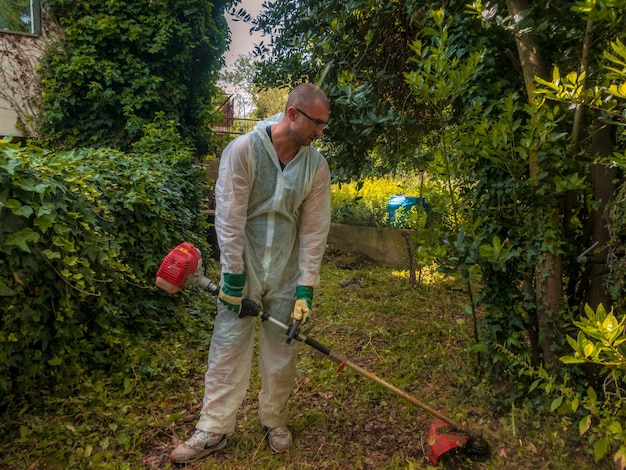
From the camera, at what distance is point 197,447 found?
2316 millimetres

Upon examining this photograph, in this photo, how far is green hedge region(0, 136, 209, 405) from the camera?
7.08 feet

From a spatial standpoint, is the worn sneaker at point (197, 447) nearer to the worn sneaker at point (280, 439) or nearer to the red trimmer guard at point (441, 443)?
the worn sneaker at point (280, 439)

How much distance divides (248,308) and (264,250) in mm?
335

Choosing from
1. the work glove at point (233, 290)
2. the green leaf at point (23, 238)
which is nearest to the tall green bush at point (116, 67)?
the green leaf at point (23, 238)

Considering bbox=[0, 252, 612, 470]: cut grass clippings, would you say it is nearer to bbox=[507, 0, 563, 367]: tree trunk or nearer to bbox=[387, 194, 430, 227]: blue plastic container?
bbox=[507, 0, 563, 367]: tree trunk

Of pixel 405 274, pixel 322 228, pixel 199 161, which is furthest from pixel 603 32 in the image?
pixel 199 161

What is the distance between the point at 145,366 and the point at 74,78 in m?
4.47

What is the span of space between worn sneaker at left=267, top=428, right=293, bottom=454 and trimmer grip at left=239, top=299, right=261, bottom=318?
31.1 inches

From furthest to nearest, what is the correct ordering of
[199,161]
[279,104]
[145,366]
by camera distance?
[279,104] < [199,161] < [145,366]

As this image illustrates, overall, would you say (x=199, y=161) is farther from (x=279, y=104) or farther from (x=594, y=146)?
(x=279, y=104)

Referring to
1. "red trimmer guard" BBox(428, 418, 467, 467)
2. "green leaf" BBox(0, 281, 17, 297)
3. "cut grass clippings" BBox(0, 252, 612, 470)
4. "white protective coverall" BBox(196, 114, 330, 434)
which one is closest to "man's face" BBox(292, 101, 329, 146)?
"white protective coverall" BBox(196, 114, 330, 434)

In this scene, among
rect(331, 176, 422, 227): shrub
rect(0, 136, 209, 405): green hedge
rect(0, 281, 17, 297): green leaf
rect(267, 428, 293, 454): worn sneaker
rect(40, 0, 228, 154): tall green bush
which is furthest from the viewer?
rect(331, 176, 422, 227): shrub

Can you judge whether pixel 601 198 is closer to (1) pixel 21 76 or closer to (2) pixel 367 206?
(2) pixel 367 206

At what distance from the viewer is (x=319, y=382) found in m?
3.21
